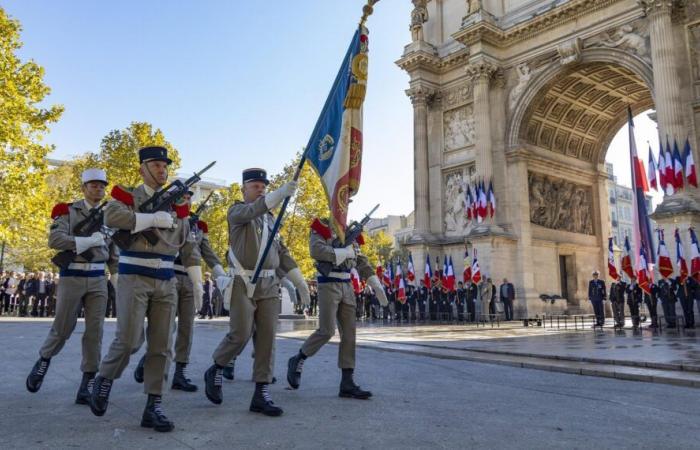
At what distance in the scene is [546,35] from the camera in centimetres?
2344

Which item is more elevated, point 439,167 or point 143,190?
point 439,167

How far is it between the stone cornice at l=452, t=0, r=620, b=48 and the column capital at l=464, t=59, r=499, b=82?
97cm

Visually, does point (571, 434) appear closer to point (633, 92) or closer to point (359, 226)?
point (359, 226)

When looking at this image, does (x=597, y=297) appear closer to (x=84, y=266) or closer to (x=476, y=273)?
(x=476, y=273)

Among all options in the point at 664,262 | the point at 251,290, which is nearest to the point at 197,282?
the point at 251,290

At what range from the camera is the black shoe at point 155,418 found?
4066 mm

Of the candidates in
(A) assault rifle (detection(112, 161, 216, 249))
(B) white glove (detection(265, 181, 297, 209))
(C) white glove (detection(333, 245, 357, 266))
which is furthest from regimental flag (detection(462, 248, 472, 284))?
(A) assault rifle (detection(112, 161, 216, 249))

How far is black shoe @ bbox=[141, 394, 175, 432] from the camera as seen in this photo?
407 cm

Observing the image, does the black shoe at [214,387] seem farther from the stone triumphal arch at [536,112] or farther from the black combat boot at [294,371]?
the stone triumphal arch at [536,112]

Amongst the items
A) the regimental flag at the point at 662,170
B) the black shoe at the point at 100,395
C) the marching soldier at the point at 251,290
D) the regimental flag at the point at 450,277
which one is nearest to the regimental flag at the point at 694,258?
the regimental flag at the point at 662,170

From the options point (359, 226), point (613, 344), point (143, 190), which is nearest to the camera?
point (143, 190)

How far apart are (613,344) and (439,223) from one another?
15314mm


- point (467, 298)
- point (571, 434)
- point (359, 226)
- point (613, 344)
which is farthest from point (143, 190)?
point (467, 298)

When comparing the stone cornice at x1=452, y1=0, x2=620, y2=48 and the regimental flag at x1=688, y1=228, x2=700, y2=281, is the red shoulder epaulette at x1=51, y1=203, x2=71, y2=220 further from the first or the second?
the stone cornice at x1=452, y1=0, x2=620, y2=48
